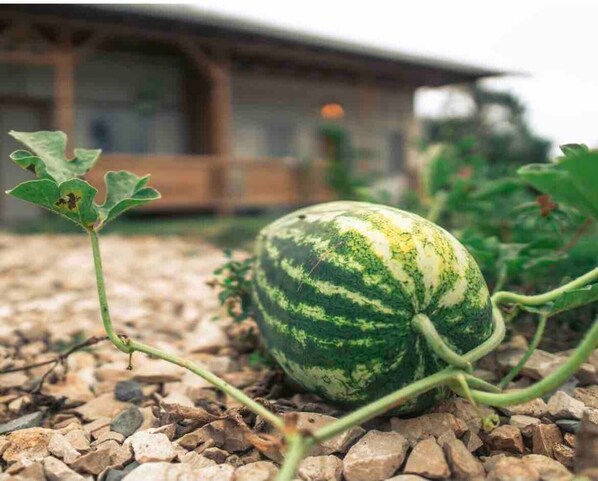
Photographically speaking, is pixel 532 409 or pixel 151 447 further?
pixel 532 409

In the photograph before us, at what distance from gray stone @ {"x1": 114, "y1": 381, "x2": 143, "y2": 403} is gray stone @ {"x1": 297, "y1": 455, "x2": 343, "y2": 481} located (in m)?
0.79

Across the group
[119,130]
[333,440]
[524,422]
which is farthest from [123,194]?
[119,130]

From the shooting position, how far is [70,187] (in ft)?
4.70

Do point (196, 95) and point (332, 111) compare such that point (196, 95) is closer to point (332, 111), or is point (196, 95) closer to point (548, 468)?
point (332, 111)

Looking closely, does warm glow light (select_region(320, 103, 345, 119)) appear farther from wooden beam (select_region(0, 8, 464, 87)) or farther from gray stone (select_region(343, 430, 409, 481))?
gray stone (select_region(343, 430, 409, 481))

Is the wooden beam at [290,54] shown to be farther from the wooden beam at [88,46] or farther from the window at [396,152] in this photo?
the window at [396,152]

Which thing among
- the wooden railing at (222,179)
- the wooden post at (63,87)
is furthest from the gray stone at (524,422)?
the wooden post at (63,87)

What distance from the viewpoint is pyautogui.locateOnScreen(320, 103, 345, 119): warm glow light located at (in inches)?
550

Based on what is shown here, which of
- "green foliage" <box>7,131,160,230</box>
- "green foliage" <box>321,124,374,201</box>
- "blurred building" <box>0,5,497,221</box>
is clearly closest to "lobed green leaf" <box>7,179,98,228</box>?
"green foliage" <box>7,131,160,230</box>

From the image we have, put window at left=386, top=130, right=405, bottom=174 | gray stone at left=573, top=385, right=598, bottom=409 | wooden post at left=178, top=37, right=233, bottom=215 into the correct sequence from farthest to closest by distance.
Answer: window at left=386, top=130, right=405, bottom=174 → wooden post at left=178, top=37, right=233, bottom=215 → gray stone at left=573, top=385, right=598, bottom=409

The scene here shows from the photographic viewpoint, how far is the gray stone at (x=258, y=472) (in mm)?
1320

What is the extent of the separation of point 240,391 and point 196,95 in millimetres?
11015

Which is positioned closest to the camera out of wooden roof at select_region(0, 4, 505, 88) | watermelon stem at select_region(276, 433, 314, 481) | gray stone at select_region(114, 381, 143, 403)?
watermelon stem at select_region(276, 433, 314, 481)

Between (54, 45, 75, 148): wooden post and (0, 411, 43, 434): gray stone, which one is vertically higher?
(54, 45, 75, 148): wooden post
